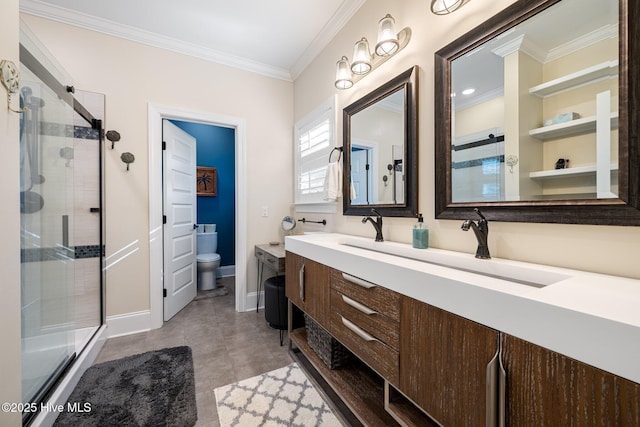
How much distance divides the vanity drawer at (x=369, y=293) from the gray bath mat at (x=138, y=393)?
3.44 ft

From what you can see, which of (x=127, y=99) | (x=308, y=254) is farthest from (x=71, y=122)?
(x=308, y=254)

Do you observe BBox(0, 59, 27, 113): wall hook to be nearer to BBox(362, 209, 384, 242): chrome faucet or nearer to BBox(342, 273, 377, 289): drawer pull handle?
BBox(342, 273, 377, 289): drawer pull handle

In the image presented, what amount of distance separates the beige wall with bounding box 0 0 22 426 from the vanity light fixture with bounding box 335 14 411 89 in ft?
5.31

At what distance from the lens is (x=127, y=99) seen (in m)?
2.26

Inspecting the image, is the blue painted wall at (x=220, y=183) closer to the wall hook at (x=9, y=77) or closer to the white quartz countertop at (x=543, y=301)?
the wall hook at (x=9, y=77)

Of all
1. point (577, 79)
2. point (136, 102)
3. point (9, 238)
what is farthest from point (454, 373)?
point (136, 102)

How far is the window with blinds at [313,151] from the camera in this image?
226 centimetres

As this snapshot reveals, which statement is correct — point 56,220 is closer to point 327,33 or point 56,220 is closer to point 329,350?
point 329,350

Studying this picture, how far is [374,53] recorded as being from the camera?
1665mm

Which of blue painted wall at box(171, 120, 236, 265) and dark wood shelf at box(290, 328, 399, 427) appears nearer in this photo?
dark wood shelf at box(290, 328, 399, 427)

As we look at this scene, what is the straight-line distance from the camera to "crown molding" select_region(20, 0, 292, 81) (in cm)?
197

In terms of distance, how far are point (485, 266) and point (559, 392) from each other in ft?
1.70

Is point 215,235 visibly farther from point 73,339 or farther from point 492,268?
point 492,268

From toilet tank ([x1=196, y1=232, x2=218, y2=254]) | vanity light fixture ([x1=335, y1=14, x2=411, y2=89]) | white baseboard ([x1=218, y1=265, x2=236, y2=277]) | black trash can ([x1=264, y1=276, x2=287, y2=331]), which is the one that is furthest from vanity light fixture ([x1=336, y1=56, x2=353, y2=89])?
white baseboard ([x1=218, y1=265, x2=236, y2=277])
